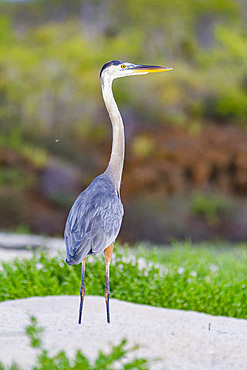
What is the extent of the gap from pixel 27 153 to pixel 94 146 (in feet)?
4.85

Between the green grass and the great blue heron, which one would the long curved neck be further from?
the green grass

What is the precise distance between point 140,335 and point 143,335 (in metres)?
0.01

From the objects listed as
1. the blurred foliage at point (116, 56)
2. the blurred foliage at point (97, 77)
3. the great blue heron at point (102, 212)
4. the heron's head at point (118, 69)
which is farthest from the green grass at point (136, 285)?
the blurred foliage at point (116, 56)

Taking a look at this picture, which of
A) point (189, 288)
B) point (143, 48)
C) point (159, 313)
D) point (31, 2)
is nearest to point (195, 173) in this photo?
point (143, 48)

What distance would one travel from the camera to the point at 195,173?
11695 millimetres

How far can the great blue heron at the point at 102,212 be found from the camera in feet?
8.03

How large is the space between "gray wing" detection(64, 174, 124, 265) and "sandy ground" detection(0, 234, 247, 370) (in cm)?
35

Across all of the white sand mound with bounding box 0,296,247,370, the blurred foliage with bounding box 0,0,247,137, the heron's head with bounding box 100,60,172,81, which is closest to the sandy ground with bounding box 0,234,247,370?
the white sand mound with bounding box 0,296,247,370

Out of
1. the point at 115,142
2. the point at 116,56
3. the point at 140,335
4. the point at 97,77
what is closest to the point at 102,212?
the point at 115,142

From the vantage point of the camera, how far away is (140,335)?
7.43 ft

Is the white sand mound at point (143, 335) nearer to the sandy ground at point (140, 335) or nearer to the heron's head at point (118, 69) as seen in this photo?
the sandy ground at point (140, 335)

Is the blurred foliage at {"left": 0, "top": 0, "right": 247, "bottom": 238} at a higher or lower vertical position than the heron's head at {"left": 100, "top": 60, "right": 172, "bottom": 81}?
→ higher

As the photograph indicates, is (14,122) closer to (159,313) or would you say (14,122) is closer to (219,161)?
(219,161)

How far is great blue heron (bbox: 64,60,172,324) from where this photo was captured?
8.03 feet
